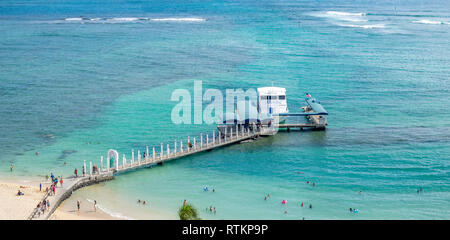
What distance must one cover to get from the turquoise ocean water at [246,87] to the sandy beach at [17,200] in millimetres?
3681

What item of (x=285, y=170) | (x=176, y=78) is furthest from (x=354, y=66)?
(x=285, y=170)

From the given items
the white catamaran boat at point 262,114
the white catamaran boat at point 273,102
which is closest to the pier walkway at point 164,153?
the white catamaran boat at point 262,114

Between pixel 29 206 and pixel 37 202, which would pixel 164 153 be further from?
pixel 29 206

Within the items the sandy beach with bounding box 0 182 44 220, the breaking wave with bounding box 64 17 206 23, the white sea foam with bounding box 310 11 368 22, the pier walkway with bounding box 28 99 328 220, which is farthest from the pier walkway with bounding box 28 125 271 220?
the white sea foam with bounding box 310 11 368 22

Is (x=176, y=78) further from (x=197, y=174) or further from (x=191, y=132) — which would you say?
(x=197, y=174)

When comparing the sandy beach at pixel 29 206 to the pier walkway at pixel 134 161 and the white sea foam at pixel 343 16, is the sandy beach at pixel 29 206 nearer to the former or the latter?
the pier walkway at pixel 134 161

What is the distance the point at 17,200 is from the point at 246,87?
46.1 m

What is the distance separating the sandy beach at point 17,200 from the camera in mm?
46312

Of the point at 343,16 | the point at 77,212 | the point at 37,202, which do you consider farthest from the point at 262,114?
the point at 343,16

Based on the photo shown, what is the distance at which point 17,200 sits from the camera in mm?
49031

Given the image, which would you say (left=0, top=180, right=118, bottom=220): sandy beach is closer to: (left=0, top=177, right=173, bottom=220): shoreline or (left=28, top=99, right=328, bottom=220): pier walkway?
(left=0, top=177, right=173, bottom=220): shoreline

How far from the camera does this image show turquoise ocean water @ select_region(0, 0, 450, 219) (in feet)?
171

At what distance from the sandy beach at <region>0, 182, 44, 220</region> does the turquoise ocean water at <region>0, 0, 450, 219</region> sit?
12.1 feet

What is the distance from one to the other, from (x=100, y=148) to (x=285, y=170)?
2079 cm
